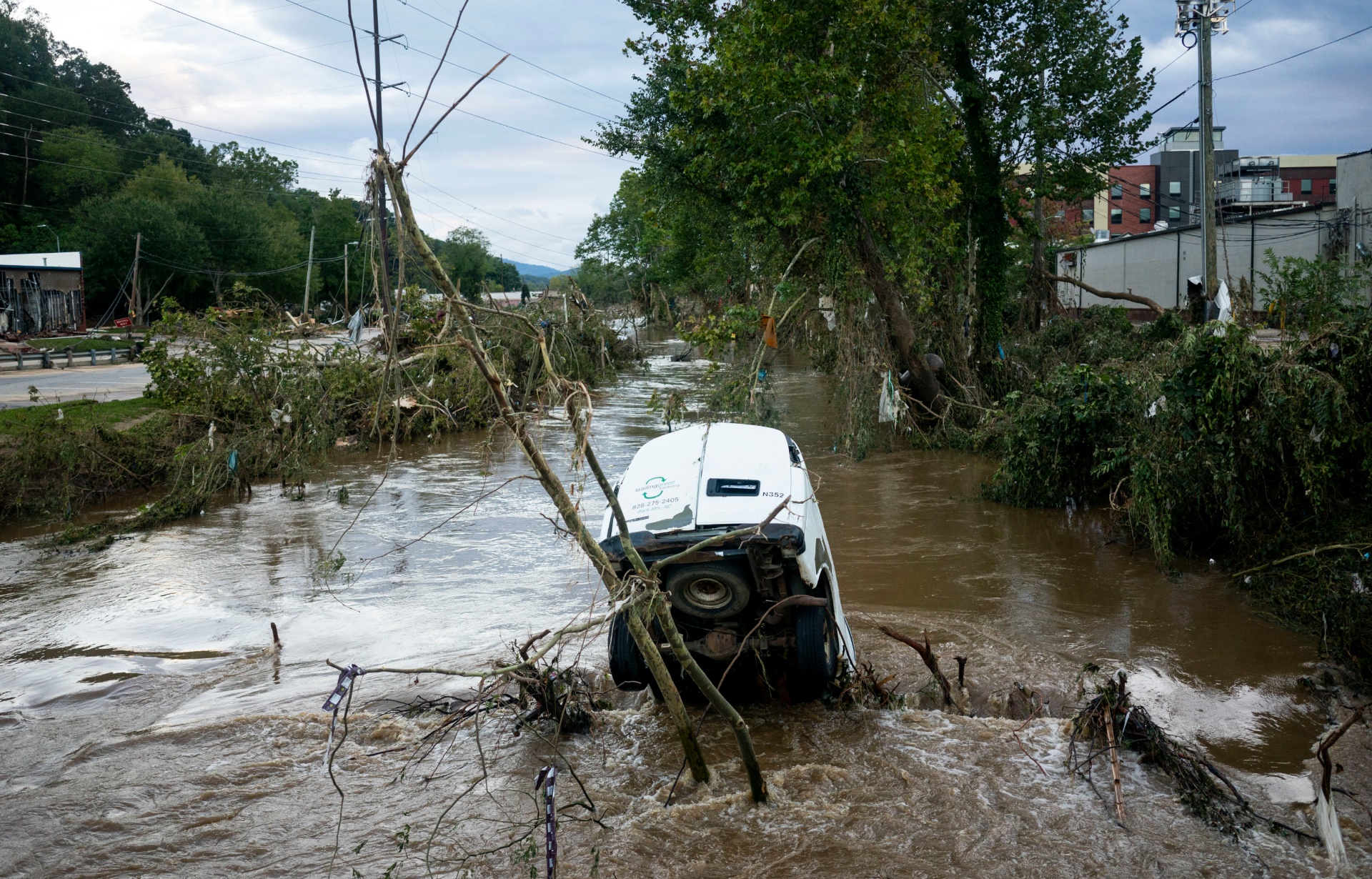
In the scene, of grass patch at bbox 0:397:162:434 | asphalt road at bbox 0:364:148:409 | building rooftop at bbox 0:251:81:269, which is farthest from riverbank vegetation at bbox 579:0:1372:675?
building rooftop at bbox 0:251:81:269

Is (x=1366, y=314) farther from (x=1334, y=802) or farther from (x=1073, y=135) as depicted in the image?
(x=1073, y=135)

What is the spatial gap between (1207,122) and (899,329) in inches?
280

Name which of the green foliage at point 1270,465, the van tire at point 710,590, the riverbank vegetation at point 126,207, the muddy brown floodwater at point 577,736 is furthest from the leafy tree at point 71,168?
the van tire at point 710,590

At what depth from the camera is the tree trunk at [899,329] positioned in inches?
731

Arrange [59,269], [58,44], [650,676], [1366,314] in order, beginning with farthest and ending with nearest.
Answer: [58,44] < [59,269] < [1366,314] < [650,676]

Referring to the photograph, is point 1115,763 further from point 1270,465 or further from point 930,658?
point 1270,465

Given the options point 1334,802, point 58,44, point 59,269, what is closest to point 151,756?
point 1334,802

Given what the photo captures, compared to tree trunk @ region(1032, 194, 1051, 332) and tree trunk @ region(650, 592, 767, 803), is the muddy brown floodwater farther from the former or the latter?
tree trunk @ region(1032, 194, 1051, 332)

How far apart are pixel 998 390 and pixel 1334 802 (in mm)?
15494

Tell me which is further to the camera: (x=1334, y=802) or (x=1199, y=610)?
(x=1199, y=610)

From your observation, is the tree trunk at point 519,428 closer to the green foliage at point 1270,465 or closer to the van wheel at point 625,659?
the van wheel at point 625,659

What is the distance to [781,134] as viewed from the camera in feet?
55.2

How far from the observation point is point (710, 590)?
6.36m

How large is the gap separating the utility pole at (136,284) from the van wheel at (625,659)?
1843 inches
